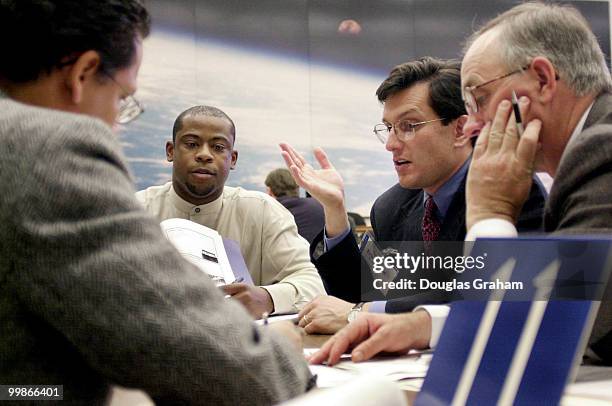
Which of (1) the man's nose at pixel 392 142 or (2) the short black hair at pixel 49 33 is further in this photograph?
(1) the man's nose at pixel 392 142

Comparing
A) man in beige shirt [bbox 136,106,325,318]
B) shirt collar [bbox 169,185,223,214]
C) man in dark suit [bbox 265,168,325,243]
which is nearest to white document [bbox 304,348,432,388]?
man in beige shirt [bbox 136,106,325,318]

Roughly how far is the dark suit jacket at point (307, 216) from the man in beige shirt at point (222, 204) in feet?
1.80

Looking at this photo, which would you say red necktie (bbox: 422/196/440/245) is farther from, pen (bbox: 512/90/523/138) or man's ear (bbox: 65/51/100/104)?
man's ear (bbox: 65/51/100/104)

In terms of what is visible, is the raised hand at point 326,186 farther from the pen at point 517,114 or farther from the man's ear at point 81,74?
the man's ear at point 81,74

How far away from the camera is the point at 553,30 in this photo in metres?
1.14

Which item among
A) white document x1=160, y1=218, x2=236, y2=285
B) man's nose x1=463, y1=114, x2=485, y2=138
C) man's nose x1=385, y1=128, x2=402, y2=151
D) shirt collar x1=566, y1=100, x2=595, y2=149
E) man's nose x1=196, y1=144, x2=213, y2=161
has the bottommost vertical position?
white document x1=160, y1=218, x2=236, y2=285

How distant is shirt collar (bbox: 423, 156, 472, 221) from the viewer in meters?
1.56

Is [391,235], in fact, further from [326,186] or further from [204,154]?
[204,154]

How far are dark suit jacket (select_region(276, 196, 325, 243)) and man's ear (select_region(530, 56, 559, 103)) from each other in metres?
1.72

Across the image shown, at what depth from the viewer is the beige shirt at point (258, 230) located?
6.73 feet

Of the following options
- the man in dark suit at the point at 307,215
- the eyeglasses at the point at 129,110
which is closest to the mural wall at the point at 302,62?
the man in dark suit at the point at 307,215

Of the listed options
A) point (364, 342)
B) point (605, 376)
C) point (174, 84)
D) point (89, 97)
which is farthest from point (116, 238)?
point (174, 84)

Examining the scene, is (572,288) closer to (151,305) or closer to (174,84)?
(151,305)

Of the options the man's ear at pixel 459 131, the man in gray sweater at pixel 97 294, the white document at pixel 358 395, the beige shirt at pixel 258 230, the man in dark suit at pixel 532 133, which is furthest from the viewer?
the beige shirt at pixel 258 230
